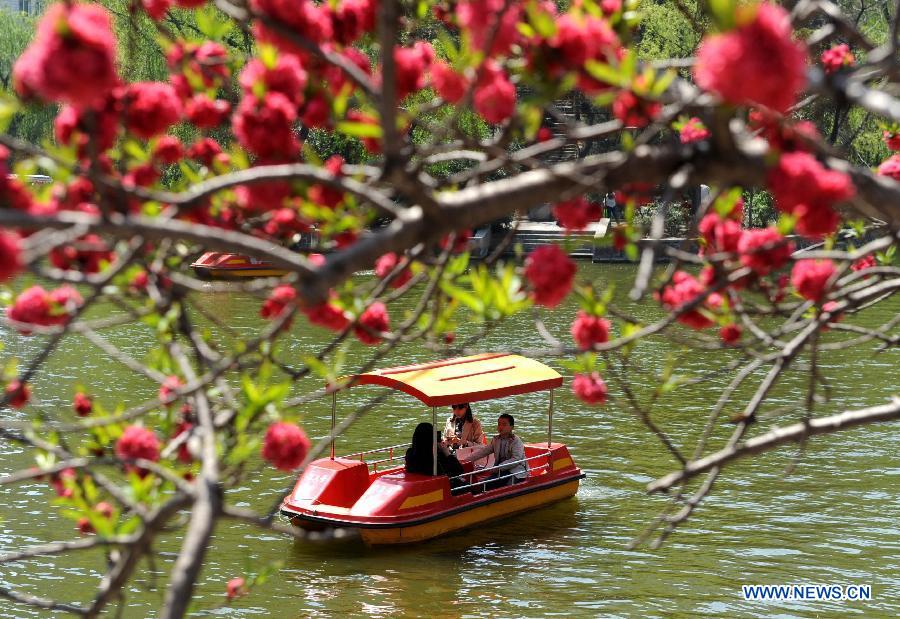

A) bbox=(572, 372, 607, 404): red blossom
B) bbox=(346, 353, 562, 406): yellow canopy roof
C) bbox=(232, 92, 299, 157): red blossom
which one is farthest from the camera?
bbox=(346, 353, 562, 406): yellow canopy roof

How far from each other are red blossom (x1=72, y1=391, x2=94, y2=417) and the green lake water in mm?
4271

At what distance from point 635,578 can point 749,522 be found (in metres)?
2.51

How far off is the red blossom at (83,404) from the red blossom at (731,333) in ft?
9.94

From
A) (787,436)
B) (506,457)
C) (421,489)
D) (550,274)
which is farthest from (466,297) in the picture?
(506,457)

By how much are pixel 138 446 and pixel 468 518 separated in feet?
36.3

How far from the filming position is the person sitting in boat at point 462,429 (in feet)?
54.3

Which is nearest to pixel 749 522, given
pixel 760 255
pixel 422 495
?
pixel 422 495

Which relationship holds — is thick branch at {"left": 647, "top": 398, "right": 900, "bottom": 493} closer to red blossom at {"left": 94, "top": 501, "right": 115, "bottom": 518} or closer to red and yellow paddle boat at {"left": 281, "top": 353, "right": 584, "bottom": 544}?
red blossom at {"left": 94, "top": 501, "right": 115, "bottom": 518}

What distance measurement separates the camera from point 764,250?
204 inches

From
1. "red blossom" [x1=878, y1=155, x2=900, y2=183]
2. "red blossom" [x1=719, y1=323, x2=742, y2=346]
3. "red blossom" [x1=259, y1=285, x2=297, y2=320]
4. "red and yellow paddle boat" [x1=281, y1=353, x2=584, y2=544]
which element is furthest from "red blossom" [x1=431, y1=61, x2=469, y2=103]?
"red and yellow paddle boat" [x1=281, y1=353, x2=584, y2=544]

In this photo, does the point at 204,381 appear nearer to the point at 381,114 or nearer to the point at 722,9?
the point at 381,114

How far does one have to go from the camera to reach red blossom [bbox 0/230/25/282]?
313 cm

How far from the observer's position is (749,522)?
1622 cm

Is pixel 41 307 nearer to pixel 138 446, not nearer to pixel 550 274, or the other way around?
pixel 138 446
